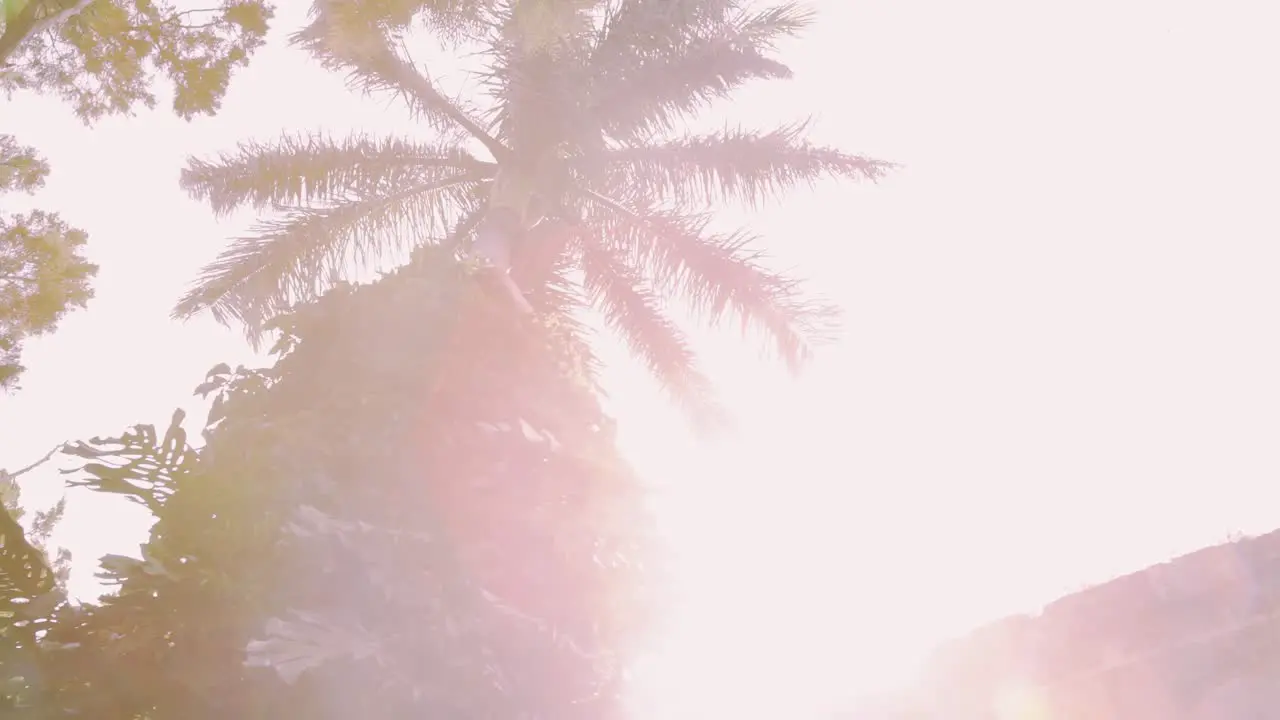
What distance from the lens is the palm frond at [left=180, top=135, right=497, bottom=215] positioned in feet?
24.5

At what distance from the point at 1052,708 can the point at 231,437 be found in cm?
423

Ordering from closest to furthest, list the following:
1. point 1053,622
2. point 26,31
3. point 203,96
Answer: point 1053,622
point 26,31
point 203,96

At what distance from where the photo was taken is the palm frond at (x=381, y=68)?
695 centimetres

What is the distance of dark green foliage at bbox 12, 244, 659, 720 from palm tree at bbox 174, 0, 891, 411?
212 centimetres

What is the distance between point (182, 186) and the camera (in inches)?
303

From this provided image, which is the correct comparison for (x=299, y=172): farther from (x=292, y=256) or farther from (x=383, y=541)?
(x=383, y=541)

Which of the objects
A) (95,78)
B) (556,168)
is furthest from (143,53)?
(556,168)

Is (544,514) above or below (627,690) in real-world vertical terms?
above

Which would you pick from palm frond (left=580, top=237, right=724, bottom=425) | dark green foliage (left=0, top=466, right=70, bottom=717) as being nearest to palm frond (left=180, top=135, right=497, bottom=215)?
palm frond (left=580, top=237, right=724, bottom=425)

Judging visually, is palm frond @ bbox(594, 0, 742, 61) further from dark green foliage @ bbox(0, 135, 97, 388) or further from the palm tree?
dark green foliage @ bbox(0, 135, 97, 388)

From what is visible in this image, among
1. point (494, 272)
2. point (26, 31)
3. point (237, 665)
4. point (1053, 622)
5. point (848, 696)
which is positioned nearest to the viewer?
point (237, 665)

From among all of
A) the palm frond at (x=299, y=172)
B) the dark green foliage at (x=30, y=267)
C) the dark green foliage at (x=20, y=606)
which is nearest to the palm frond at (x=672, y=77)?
the palm frond at (x=299, y=172)

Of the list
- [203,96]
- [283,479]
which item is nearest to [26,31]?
[203,96]

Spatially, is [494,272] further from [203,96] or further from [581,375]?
[203,96]
